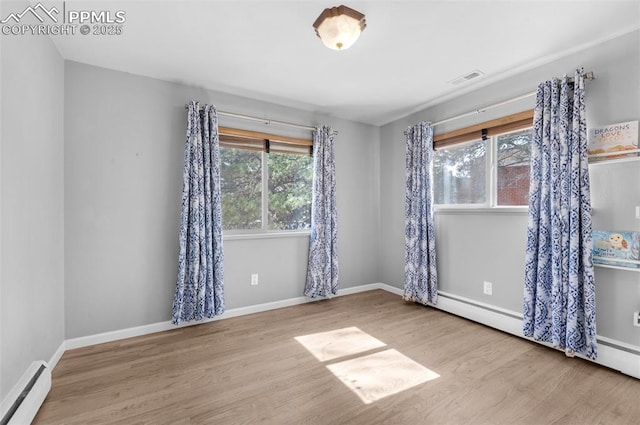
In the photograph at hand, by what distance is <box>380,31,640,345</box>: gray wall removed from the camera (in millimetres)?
2029

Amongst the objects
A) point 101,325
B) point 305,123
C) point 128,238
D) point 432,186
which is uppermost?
point 305,123

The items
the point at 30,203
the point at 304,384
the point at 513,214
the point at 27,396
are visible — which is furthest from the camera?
the point at 513,214

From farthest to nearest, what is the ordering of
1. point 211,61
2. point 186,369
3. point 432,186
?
point 432,186 → point 211,61 → point 186,369

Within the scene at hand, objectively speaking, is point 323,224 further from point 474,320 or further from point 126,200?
point 126,200

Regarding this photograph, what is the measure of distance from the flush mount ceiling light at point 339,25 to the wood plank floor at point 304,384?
88.5 inches

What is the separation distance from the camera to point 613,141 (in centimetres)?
206

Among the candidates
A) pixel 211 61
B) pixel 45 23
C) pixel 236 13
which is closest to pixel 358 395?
pixel 236 13

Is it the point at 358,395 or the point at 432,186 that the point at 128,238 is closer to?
the point at 358,395

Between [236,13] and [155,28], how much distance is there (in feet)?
2.05

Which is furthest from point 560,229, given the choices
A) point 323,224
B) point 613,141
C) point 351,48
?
point 323,224

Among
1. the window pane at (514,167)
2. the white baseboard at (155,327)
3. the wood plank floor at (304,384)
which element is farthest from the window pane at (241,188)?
the window pane at (514,167)

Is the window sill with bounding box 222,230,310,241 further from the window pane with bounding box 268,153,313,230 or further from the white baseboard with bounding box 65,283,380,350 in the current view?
the white baseboard with bounding box 65,283,380,350

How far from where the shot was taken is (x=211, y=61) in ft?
7.98

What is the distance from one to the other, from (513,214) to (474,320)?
116 cm
